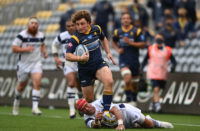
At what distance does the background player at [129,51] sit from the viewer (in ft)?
48.7

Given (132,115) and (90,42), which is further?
(90,42)

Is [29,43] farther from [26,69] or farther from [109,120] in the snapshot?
[109,120]

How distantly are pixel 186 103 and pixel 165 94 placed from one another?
98 centimetres

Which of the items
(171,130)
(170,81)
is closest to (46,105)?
(170,81)

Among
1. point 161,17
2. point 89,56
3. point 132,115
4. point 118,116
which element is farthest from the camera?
point 161,17

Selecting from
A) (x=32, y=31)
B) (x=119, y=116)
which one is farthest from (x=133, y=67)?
(x=119, y=116)

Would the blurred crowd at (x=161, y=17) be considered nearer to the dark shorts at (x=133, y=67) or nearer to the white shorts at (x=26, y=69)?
the dark shorts at (x=133, y=67)

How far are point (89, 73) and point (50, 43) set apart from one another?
13793 mm

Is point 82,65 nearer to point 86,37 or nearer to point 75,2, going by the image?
point 86,37

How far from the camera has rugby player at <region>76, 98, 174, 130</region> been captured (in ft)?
29.2

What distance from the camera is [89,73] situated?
10.3 meters

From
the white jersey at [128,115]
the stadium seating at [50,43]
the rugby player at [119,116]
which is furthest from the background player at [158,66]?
the white jersey at [128,115]

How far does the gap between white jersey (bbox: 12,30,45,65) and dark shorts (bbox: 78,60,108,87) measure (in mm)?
4171

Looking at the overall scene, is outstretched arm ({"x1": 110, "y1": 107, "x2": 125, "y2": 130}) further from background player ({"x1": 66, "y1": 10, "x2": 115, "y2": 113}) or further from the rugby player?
background player ({"x1": 66, "y1": 10, "x2": 115, "y2": 113})
